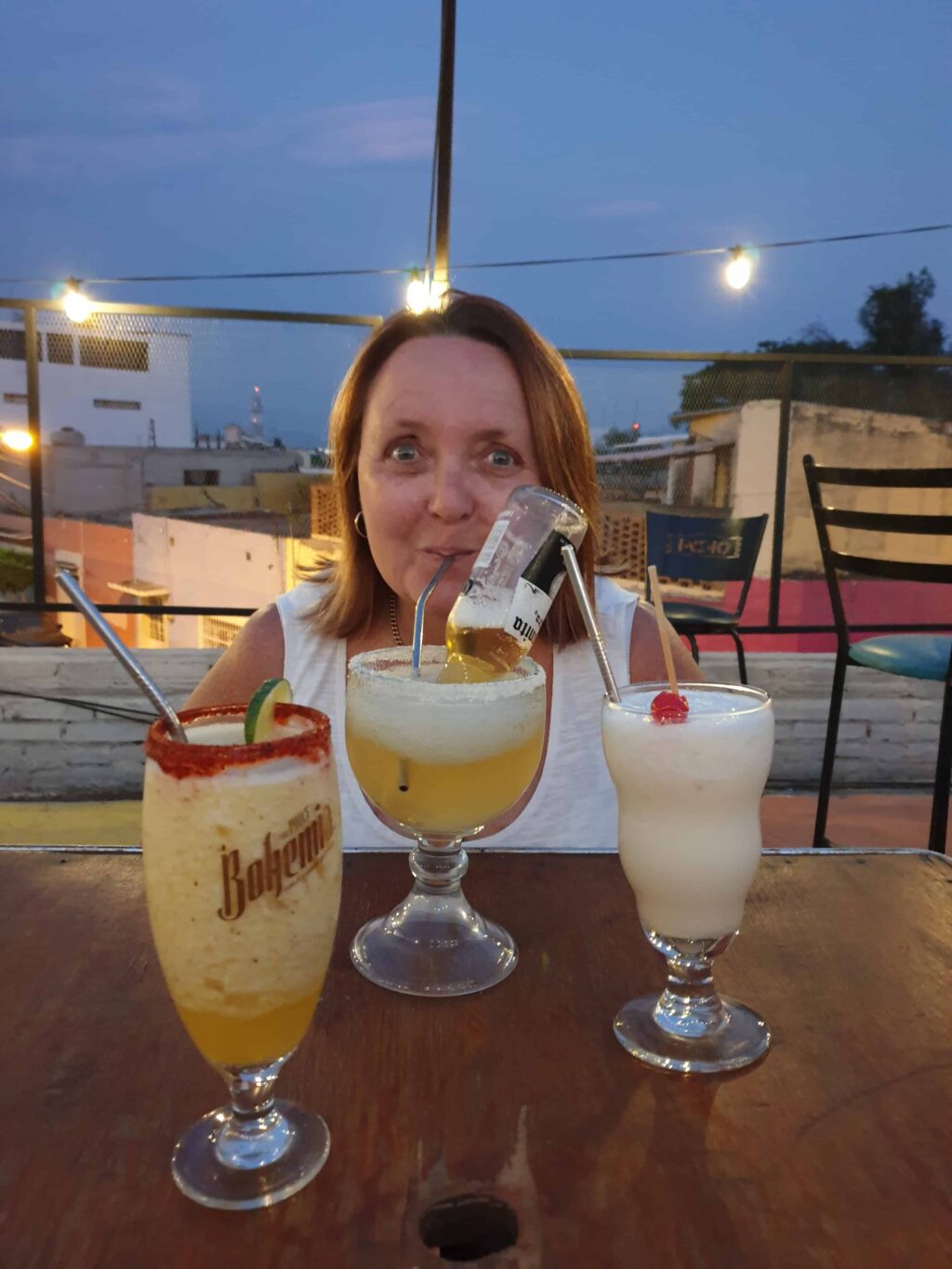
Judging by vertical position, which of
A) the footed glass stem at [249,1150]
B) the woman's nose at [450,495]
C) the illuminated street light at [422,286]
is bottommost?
the footed glass stem at [249,1150]

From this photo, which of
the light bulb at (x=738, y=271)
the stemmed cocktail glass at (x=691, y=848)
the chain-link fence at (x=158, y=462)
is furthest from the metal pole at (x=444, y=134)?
the stemmed cocktail glass at (x=691, y=848)

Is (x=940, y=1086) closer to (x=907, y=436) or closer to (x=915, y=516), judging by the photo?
(x=915, y=516)

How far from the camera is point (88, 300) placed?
3.69 meters

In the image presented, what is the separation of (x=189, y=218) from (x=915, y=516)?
18261mm

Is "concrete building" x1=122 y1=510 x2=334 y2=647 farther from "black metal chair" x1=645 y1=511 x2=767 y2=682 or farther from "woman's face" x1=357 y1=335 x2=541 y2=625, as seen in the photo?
"woman's face" x1=357 y1=335 x2=541 y2=625

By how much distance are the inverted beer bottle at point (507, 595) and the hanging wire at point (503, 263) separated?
10.6 ft

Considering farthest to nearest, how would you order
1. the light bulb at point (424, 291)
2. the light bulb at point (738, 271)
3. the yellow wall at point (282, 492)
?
1. the light bulb at point (738, 271)
2. the yellow wall at point (282, 492)
3. the light bulb at point (424, 291)

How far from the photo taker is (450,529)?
1426mm

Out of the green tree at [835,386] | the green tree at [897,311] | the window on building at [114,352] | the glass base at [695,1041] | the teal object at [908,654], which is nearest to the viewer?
the glass base at [695,1041]

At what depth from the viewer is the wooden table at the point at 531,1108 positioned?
55 cm

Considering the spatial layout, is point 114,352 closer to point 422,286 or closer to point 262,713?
point 422,286

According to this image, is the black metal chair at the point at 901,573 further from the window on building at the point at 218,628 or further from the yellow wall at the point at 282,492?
the window on building at the point at 218,628

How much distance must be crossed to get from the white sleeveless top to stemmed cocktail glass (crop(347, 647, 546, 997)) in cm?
38

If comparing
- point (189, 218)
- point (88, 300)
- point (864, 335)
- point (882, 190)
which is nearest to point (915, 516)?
point (88, 300)
